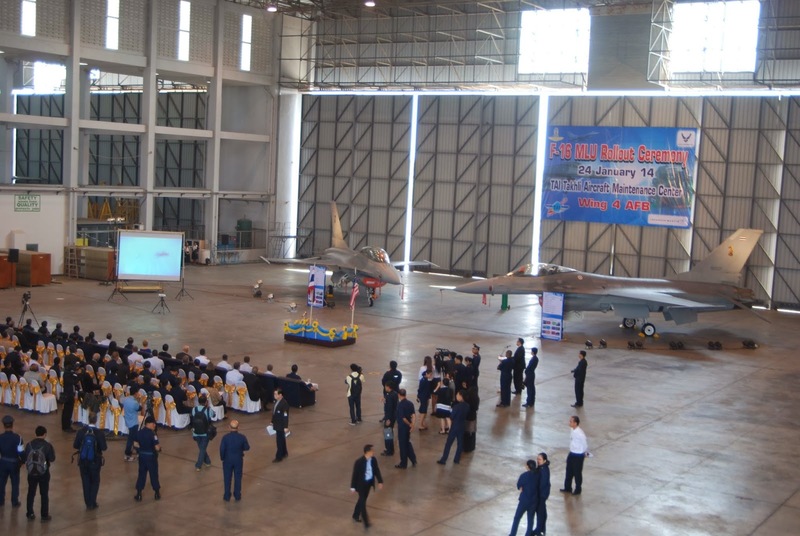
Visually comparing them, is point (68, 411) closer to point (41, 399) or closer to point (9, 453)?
point (41, 399)

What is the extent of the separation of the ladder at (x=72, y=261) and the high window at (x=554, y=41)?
70.0 ft

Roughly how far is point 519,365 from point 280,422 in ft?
21.4

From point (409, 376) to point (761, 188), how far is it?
2165cm

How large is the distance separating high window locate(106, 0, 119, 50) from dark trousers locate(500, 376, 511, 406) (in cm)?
2827

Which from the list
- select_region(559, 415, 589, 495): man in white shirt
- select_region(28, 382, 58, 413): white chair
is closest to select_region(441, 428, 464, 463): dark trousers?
select_region(559, 415, 589, 495): man in white shirt

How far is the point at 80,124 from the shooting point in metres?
38.1

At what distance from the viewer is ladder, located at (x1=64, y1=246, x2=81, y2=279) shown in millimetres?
36906

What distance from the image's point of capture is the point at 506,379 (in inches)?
712

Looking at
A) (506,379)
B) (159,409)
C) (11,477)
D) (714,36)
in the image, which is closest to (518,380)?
(506,379)

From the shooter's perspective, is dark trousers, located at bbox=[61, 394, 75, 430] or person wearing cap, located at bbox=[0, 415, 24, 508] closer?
person wearing cap, located at bbox=[0, 415, 24, 508]

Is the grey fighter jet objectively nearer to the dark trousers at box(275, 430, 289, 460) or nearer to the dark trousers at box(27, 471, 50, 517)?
the dark trousers at box(275, 430, 289, 460)

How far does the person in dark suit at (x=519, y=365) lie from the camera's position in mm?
18558

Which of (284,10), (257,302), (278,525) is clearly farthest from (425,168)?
(278,525)

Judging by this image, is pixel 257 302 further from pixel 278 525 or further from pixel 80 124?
pixel 278 525
